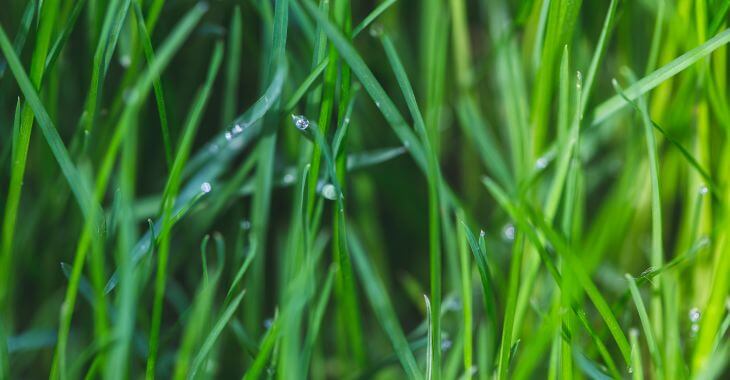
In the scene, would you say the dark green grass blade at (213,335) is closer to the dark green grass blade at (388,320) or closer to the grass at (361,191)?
the grass at (361,191)

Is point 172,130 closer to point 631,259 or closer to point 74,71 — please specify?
point 74,71

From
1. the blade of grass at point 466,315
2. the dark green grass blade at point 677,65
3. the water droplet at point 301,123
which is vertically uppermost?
the water droplet at point 301,123

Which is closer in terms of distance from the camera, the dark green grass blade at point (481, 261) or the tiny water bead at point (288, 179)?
the dark green grass blade at point (481, 261)

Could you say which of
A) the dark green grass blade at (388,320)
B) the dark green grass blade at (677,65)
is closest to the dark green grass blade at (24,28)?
the dark green grass blade at (388,320)

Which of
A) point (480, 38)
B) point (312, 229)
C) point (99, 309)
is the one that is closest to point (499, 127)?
point (480, 38)

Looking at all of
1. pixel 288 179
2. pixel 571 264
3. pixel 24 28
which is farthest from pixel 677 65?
pixel 24 28

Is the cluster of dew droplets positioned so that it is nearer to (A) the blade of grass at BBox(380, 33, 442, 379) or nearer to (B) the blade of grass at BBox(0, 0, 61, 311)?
(A) the blade of grass at BBox(380, 33, 442, 379)

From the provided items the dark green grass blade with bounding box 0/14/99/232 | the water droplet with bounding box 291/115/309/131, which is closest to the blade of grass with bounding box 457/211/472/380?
the water droplet with bounding box 291/115/309/131

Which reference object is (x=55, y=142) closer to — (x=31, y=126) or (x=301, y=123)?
(x=31, y=126)
